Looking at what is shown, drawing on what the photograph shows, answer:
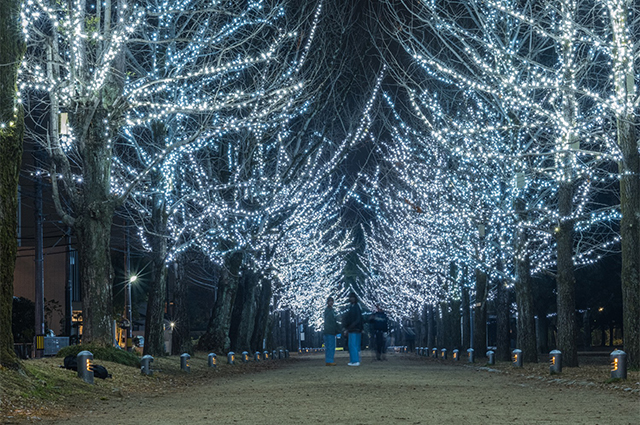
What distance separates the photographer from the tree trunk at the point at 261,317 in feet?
135

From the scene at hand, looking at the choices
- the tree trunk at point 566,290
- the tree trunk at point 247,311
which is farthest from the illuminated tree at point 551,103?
the tree trunk at point 247,311

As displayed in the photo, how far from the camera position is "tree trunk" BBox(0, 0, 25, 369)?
11836 mm

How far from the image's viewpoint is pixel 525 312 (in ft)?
81.8

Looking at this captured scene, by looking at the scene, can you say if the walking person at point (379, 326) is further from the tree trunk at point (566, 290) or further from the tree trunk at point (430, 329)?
the tree trunk at point (430, 329)

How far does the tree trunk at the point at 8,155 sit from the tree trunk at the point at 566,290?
524 inches

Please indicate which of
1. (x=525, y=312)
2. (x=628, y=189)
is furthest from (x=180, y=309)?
(x=628, y=189)

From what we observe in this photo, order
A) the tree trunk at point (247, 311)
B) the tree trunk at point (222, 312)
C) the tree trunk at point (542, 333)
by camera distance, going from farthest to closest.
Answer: the tree trunk at point (542, 333) < the tree trunk at point (247, 311) < the tree trunk at point (222, 312)

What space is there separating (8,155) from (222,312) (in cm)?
2017

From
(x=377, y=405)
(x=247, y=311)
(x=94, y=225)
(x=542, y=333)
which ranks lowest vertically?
(x=542, y=333)

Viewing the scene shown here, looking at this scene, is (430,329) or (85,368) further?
(430,329)

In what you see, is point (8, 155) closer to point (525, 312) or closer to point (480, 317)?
point (525, 312)

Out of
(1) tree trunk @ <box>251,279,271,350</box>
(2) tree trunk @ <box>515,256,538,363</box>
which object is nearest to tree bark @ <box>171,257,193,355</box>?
(2) tree trunk @ <box>515,256,538,363</box>

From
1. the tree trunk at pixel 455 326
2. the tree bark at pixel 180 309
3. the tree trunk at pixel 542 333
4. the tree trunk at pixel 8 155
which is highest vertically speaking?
the tree trunk at pixel 8 155

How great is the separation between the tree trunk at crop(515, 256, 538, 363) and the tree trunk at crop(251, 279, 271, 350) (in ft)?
60.9
